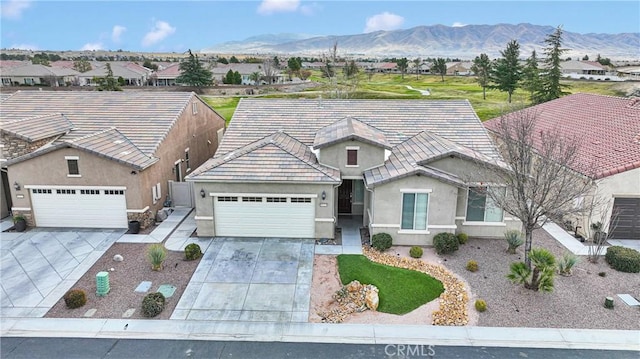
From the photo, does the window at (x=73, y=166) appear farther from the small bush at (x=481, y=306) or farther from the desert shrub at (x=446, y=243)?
the small bush at (x=481, y=306)

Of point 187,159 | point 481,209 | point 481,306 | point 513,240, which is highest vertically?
point 187,159

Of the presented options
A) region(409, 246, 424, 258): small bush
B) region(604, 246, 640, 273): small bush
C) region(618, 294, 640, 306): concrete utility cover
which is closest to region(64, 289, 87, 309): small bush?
region(409, 246, 424, 258): small bush

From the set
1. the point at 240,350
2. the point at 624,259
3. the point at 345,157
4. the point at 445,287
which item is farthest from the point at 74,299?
the point at 624,259

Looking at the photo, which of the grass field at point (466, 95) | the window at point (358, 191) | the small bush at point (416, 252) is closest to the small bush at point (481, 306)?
the small bush at point (416, 252)

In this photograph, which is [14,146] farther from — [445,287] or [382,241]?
[445,287]

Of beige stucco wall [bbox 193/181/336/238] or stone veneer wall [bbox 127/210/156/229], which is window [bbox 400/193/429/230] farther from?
stone veneer wall [bbox 127/210/156/229]

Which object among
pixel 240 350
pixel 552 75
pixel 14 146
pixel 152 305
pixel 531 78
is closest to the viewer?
pixel 240 350

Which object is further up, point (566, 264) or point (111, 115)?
point (111, 115)
